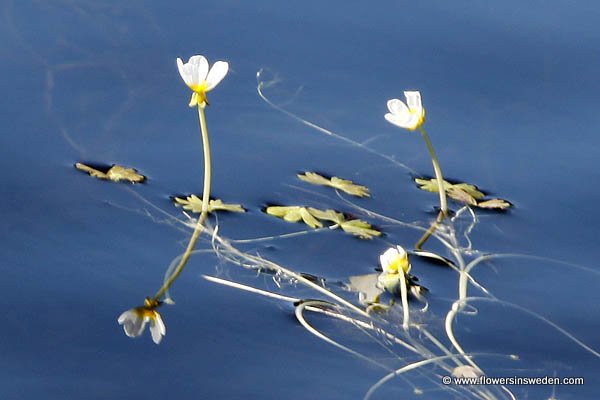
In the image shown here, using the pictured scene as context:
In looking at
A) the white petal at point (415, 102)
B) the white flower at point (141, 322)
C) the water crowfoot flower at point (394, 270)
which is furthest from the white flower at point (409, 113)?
the white flower at point (141, 322)

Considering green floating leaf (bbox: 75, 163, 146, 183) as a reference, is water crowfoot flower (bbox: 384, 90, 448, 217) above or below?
above

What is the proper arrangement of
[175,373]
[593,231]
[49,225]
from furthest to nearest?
1. [593,231]
2. [49,225]
3. [175,373]

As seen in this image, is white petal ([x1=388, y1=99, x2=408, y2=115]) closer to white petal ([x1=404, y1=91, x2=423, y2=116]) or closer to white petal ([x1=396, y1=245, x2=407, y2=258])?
white petal ([x1=404, y1=91, x2=423, y2=116])

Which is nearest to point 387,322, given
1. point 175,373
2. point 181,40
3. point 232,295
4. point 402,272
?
point 402,272

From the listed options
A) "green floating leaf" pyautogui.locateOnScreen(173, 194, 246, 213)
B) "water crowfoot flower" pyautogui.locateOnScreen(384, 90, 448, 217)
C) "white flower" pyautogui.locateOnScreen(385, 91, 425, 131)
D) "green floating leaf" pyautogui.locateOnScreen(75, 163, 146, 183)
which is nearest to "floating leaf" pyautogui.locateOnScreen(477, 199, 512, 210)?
"water crowfoot flower" pyautogui.locateOnScreen(384, 90, 448, 217)

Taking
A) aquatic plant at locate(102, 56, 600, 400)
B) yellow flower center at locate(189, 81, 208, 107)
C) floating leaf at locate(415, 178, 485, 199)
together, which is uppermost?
floating leaf at locate(415, 178, 485, 199)

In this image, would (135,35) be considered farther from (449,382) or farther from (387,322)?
(449,382)

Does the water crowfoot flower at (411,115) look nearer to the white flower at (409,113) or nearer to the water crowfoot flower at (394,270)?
the white flower at (409,113)
